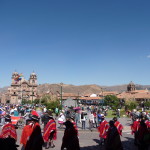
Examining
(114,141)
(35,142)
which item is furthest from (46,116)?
(35,142)

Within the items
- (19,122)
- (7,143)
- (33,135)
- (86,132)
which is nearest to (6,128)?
(33,135)

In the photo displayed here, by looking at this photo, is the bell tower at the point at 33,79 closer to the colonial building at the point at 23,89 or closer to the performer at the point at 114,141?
the colonial building at the point at 23,89

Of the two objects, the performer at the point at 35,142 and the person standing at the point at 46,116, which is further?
the person standing at the point at 46,116

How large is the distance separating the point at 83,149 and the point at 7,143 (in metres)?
7.49

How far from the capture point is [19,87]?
118438 mm

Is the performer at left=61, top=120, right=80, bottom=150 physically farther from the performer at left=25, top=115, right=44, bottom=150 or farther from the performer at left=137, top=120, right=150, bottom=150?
the performer at left=137, top=120, right=150, bottom=150

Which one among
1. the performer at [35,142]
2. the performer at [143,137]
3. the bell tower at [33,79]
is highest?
the bell tower at [33,79]

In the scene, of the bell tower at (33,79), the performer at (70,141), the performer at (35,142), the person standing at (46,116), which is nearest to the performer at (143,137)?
the performer at (70,141)

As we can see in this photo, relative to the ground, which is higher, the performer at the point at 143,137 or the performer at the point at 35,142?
the performer at the point at 35,142

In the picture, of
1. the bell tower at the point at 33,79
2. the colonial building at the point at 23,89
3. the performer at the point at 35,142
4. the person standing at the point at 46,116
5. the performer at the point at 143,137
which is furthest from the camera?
the bell tower at the point at 33,79

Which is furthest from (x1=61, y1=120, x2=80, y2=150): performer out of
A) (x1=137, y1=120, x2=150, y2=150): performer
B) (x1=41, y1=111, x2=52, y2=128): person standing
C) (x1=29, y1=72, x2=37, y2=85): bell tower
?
(x1=29, y1=72, x2=37, y2=85): bell tower

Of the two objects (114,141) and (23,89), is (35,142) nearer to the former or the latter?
Result: (114,141)

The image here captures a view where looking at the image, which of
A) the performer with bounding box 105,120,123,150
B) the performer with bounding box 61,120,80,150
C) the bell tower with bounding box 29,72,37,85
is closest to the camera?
the performer with bounding box 61,120,80,150

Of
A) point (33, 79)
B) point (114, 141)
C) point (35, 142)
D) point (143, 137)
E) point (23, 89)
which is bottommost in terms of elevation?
point (143, 137)
